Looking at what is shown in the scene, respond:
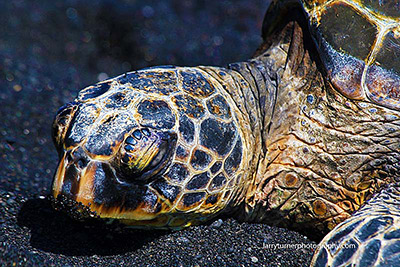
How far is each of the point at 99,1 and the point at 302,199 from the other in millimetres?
3321

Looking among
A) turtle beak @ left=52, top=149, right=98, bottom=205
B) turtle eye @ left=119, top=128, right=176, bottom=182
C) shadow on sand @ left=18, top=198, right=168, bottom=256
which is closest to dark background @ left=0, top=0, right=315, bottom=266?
shadow on sand @ left=18, top=198, right=168, bottom=256

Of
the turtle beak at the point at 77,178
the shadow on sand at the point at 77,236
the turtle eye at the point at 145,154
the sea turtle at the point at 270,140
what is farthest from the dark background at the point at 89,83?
the turtle eye at the point at 145,154

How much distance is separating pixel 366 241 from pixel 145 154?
0.91 m

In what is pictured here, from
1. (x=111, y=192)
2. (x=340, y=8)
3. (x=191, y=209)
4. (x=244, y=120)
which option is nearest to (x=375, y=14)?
(x=340, y=8)

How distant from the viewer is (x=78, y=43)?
4.33 metres

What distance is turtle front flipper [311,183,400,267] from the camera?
1.56 metres

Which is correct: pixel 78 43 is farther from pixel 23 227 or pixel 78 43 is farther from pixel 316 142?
pixel 316 142

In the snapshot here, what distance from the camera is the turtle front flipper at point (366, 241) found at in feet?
5.13

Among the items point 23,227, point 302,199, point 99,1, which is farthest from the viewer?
point 99,1

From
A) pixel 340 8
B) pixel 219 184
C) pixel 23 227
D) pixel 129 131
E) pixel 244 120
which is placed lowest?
pixel 23 227

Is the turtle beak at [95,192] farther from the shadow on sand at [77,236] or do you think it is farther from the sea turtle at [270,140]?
the shadow on sand at [77,236]

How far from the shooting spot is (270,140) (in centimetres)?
217

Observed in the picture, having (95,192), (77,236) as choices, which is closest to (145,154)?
(95,192)

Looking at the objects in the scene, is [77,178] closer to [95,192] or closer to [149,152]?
[95,192]
